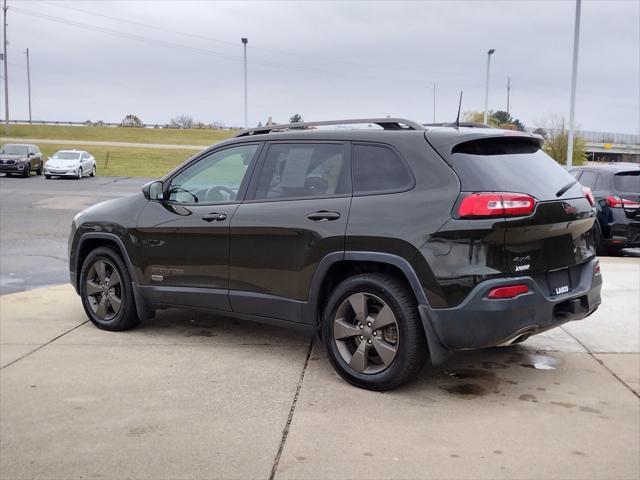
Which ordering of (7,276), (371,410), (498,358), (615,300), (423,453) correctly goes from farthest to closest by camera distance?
(7,276) → (615,300) → (498,358) → (371,410) → (423,453)

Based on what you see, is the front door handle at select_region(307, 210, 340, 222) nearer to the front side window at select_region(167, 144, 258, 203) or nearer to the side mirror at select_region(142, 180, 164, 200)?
the front side window at select_region(167, 144, 258, 203)

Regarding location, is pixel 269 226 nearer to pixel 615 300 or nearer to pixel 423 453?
pixel 423 453

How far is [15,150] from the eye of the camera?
35.6 metres

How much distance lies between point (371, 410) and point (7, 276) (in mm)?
7049

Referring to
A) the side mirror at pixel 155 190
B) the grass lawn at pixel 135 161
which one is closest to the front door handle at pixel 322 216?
the side mirror at pixel 155 190

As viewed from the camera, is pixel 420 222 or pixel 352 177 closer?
pixel 420 222

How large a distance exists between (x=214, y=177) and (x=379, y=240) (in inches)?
73.8

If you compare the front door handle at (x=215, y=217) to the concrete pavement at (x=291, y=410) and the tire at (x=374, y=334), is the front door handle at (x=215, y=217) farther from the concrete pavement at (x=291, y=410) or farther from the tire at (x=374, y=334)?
the tire at (x=374, y=334)

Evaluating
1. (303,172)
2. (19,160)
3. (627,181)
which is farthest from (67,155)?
(303,172)

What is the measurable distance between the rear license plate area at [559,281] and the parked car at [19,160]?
33973 millimetres

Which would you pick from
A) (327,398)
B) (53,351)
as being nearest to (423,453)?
(327,398)

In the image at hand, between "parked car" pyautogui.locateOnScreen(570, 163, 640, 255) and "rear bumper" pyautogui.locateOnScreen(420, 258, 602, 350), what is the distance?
7286 mm

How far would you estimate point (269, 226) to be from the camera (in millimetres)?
5164

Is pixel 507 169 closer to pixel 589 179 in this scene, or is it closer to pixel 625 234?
pixel 625 234
